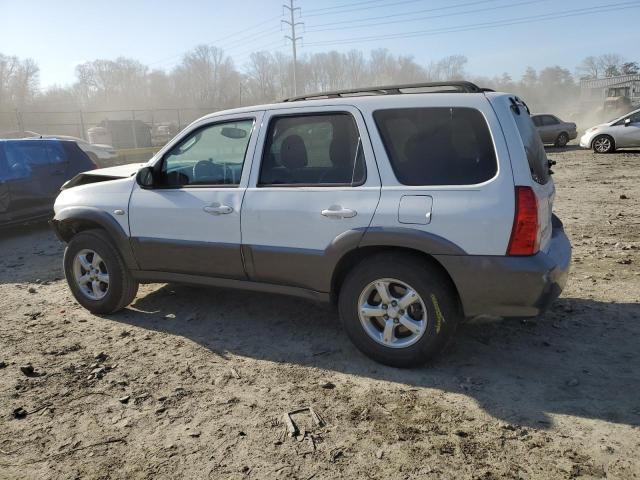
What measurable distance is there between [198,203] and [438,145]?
1.97 m

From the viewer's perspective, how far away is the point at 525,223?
3061 millimetres

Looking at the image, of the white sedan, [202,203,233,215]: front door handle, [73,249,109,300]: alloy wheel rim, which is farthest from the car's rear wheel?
[73,249,109,300]: alloy wheel rim

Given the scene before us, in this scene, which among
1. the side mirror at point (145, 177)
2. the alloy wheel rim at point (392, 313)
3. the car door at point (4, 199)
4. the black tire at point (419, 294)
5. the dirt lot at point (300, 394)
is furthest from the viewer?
the car door at point (4, 199)

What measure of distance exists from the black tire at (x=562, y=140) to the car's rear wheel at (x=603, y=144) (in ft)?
14.0

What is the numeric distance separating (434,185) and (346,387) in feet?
4.79

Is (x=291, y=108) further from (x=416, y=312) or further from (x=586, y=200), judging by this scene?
(x=586, y=200)

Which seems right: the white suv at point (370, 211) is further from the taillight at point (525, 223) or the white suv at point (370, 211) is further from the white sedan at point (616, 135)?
the white sedan at point (616, 135)

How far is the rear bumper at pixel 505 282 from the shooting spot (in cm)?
311

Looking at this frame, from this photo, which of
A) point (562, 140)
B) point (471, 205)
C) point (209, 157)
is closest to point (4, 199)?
point (209, 157)

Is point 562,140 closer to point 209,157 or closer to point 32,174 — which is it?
point 32,174

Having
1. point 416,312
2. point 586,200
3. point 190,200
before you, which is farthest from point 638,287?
point 586,200

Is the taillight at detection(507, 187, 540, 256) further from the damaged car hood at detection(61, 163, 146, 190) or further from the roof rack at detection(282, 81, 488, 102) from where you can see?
the damaged car hood at detection(61, 163, 146, 190)

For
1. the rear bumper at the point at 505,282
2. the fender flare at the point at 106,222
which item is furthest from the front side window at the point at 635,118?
the fender flare at the point at 106,222

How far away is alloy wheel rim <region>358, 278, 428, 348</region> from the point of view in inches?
135
